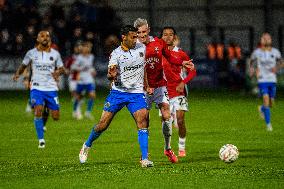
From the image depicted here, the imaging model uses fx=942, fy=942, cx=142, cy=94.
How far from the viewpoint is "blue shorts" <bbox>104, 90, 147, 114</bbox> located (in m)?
15.8

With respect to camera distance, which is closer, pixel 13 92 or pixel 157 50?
pixel 157 50

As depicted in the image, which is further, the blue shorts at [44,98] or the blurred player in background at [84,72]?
the blurred player in background at [84,72]

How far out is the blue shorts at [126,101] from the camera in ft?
51.8

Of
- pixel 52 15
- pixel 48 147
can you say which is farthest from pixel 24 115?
pixel 52 15

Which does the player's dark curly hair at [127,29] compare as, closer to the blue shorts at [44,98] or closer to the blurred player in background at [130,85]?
the blurred player in background at [130,85]

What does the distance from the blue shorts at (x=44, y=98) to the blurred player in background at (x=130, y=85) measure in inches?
183

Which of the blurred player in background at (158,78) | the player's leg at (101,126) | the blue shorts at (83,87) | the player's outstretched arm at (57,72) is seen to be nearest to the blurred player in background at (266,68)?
the blue shorts at (83,87)

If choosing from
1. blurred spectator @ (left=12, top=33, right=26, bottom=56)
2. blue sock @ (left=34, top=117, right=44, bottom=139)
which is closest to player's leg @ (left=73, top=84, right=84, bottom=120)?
blue sock @ (left=34, top=117, right=44, bottom=139)

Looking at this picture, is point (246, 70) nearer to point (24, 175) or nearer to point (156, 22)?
point (156, 22)

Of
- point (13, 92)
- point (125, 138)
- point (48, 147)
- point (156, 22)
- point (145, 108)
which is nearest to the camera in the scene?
point (145, 108)

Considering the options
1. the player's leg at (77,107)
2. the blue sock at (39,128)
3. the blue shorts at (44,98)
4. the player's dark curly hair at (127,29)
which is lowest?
the player's leg at (77,107)

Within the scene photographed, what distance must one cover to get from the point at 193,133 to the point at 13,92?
1814cm

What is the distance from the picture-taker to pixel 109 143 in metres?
20.9

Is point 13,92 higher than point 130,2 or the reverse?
the reverse
